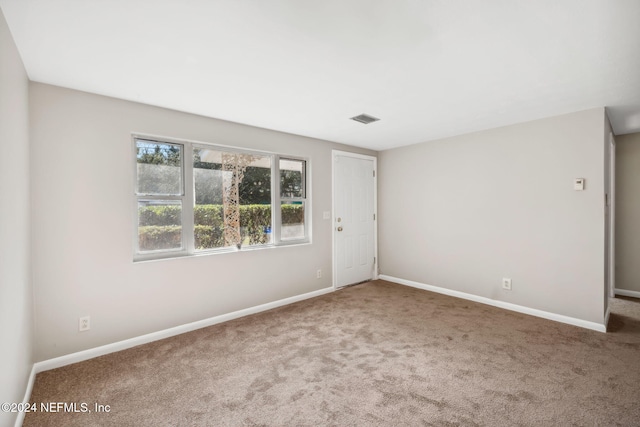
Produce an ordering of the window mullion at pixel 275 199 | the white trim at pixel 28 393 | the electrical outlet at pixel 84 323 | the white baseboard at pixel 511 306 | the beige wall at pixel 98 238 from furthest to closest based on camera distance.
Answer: the window mullion at pixel 275 199, the white baseboard at pixel 511 306, the electrical outlet at pixel 84 323, the beige wall at pixel 98 238, the white trim at pixel 28 393

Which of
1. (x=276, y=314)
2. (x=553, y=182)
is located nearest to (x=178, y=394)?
(x=276, y=314)

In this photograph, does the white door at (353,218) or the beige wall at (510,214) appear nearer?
the beige wall at (510,214)

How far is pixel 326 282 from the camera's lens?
4469mm

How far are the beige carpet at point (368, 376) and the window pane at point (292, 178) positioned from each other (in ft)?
5.71

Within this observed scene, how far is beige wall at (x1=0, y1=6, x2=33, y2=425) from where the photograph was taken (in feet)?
5.05

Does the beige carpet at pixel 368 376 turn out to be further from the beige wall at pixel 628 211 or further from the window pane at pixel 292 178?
the window pane at pixel 292 178

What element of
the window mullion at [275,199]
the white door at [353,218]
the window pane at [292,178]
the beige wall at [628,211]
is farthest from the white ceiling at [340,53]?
the white door at [353,218]

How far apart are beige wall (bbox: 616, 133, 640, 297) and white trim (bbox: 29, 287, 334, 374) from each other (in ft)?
15.5

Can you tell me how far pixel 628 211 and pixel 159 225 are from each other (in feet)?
19.9

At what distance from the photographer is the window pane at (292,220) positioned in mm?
4082

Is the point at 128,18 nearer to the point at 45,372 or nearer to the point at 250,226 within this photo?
the point at 250,226

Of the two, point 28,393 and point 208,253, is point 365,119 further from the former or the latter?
point 28,393

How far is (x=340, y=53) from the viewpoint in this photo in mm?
1943

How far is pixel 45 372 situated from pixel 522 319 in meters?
4.64
